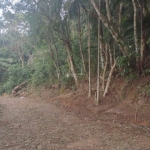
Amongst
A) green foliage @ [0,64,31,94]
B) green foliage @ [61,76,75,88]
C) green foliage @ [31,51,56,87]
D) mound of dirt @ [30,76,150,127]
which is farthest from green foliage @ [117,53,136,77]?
green foliage @ [0,64,31,94]

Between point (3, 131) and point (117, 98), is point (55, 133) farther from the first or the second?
point (117, 98)

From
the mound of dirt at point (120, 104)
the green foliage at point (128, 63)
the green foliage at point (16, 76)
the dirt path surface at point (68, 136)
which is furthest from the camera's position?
the green foliage at point (16, 76)

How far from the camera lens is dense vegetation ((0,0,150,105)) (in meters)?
7.73

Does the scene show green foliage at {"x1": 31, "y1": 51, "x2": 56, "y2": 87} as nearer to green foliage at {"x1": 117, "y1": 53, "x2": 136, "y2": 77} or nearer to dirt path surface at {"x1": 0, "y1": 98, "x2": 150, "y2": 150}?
green foliage at {"x1": 117, "y1": 53, "x2": 136, "y2": 77}

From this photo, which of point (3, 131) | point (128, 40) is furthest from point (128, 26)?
point (3, 131)

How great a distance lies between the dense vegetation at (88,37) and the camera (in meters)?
7.73

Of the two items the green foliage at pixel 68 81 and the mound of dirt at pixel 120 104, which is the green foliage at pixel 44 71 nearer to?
the green foliage at pixel 68 81

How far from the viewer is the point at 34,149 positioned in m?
4.23

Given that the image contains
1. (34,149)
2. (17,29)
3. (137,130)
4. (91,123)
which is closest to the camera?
(34,149)

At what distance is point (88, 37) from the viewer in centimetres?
954

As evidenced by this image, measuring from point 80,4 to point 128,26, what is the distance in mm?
2749

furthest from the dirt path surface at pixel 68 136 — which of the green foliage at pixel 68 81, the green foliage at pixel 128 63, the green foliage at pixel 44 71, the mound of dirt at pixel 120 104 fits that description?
the green foliage at pixel 44 71

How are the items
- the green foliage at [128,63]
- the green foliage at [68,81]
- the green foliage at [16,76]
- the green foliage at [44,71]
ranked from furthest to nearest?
the green foliage at [16,76]
the green foliage at [44,71]
the green foliage at [68,81]
the green foliage at [128,63]

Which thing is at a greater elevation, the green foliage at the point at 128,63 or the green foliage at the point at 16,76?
the green foliage at the point at 128,63
